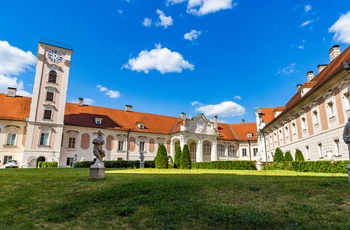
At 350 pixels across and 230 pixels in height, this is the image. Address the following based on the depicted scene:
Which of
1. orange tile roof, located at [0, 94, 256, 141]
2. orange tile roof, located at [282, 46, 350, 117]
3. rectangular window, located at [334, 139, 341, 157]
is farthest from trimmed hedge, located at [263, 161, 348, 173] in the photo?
orange tile roof, located at [0, 94, 256, 141]

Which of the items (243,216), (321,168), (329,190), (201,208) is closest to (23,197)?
(201,208)

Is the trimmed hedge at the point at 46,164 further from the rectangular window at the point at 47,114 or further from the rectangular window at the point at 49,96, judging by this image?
the rectangular window at the point at 49,96

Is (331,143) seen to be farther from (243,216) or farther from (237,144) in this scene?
(237,144)

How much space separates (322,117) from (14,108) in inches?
1431

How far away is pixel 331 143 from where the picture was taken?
1988cm

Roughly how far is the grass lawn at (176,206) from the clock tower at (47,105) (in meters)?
25.3

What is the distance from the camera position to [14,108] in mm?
32781

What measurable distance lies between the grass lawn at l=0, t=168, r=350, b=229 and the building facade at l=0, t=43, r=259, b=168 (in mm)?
25878

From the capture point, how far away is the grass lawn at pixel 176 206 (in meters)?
5.25

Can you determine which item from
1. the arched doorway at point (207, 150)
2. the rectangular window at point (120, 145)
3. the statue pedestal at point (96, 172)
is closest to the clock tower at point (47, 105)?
the rectangular window at point (120, 145)

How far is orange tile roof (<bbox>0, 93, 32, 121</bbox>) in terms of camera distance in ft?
103

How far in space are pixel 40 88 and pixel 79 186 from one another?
28973 millimetres

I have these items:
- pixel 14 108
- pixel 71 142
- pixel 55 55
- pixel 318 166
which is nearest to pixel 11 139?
pixel 14 108

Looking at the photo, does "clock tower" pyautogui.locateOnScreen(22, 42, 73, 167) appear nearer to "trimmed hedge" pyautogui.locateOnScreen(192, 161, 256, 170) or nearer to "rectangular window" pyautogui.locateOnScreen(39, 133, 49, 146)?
"rectangular window" pyautogui.locateOnScreen(39, 133, 49, 146)
